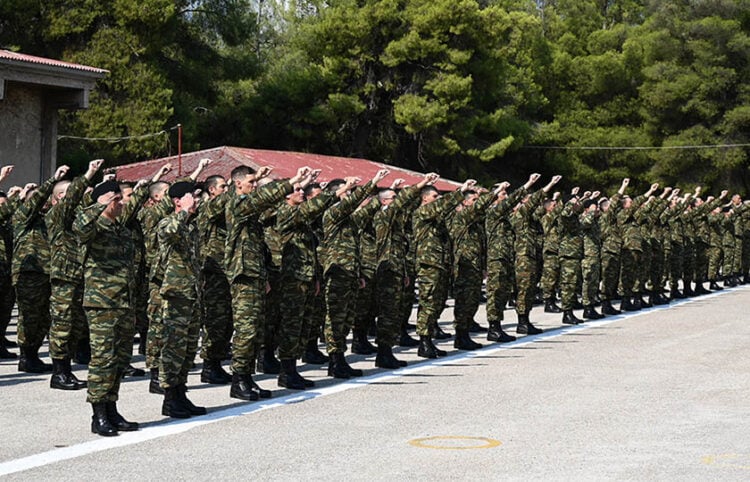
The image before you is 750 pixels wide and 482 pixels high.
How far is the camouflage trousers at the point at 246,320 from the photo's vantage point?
9492mm

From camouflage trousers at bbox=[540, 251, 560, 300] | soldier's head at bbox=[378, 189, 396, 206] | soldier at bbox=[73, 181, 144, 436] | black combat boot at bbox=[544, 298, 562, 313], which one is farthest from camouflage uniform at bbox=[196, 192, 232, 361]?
black combat boot at bbox=[544, 298, 562, 313]

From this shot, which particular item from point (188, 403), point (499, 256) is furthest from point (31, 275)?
point (499, 256)

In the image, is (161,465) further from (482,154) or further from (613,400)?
(482,154)

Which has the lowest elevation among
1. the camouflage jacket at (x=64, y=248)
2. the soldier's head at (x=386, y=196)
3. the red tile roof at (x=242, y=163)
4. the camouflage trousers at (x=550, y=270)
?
the camouflage trousers at (x=550, y=270)

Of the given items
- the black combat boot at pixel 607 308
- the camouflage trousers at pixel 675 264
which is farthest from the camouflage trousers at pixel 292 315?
the camouflage trousers at pixel 675 264

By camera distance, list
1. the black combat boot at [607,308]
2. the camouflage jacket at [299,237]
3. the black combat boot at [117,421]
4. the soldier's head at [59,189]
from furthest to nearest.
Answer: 1. the black combat boot at [607,308]
2. the soldier's head at [59,189]
3. the camouflage jacket at [299,237]
4. the black combat boot at [117,421]

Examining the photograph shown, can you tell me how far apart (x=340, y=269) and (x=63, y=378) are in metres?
2.93

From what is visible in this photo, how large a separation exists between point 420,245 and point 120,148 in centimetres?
2358

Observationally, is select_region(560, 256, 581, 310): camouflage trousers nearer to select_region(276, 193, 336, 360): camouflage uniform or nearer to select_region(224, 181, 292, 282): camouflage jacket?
select_region(276, 193, 336, 360): camouflage uniform

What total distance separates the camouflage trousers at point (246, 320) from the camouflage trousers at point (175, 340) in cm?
84

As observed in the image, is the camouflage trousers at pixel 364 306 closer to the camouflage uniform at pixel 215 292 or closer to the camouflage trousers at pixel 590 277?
the camouflage uniform at pixel 215 292

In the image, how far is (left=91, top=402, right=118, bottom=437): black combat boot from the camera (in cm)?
791

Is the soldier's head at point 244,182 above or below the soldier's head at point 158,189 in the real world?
above

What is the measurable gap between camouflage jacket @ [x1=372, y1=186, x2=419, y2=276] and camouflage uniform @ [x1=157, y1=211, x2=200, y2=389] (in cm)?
357
